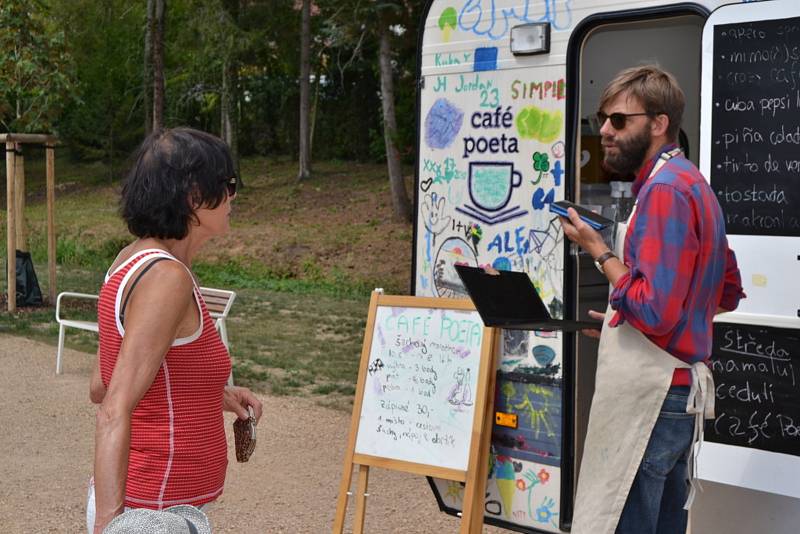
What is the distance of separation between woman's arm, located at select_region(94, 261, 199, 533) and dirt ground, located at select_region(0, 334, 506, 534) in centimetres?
320

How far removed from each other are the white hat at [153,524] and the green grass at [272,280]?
680 mm

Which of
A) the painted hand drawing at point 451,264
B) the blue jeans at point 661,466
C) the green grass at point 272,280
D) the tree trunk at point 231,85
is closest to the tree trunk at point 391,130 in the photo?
the green grass at point 272,280

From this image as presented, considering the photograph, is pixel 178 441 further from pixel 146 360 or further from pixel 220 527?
pixel 220 527

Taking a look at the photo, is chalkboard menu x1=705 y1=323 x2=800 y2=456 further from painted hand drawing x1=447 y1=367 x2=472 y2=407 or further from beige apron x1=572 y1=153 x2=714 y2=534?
painted hand drawing x1=447 y1=367 x2=472 y2=407

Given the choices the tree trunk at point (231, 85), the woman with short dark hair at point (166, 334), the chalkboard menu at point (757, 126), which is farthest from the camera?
the tree trunk at point (231, 85)

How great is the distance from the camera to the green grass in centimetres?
972

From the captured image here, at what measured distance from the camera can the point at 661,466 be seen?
302 cm

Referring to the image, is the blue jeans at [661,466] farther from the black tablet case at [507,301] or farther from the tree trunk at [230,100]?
the tree trunk at [230,100]

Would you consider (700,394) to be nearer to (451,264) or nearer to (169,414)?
(169,414)

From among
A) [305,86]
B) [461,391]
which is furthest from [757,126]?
[305,86]

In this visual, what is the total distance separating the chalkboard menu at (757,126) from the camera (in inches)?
139

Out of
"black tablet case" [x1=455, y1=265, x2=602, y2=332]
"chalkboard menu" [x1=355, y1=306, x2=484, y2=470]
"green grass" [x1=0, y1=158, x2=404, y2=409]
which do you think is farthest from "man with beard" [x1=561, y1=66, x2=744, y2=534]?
"green grass" [x1=0, y1=158, x2=404, y2=409]

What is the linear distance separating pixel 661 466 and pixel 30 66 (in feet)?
37.3

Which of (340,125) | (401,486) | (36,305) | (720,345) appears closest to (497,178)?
(720,345)
